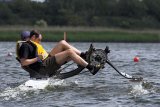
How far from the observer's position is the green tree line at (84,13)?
61594 mm

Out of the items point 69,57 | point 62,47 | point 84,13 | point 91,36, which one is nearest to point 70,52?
point 69,57

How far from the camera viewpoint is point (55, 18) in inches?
2539

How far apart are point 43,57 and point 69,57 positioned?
0.66 metres

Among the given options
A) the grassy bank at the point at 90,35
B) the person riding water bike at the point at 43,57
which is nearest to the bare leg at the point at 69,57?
the person riding water bike at the point at 43,57

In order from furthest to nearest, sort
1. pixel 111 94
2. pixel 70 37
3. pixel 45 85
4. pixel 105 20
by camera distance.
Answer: pixel 105 20 → pixel 70 37 → pixel 45 85 → pixel 111 94

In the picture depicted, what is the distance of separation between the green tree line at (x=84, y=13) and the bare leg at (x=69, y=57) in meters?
43.7

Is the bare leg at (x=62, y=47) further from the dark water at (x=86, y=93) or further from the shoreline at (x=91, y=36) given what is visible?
the shoreline at (x=91, y=36)

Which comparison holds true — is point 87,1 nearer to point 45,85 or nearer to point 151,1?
point 151,1

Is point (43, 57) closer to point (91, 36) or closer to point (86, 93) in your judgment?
point (86, 93)

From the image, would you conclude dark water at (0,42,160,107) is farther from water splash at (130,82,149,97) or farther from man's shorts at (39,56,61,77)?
man's shorts at (39,56,61,77)

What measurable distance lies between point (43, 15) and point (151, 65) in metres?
45.1

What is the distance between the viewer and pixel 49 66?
14.5 meters

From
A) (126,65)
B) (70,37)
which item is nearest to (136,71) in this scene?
(126,65)

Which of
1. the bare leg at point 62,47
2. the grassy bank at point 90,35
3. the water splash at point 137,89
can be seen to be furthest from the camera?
the grassy bank at point 90,35
